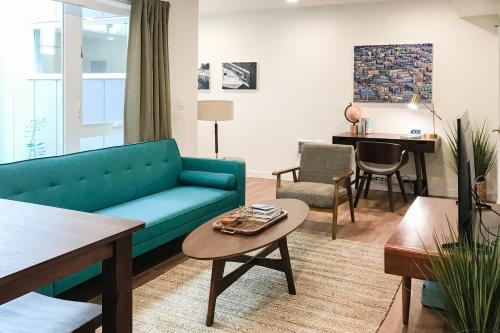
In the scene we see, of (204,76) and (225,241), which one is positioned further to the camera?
(204,76)

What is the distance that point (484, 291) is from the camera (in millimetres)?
1503

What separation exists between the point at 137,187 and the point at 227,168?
0.86 meters

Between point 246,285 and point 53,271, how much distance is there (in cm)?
189

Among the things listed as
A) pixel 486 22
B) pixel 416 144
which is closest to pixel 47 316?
pixel 416 144

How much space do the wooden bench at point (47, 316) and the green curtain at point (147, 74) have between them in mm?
2596

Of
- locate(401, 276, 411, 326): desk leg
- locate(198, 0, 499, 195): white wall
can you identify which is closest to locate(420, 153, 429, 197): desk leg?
locate(198, 0, 499, 195): white wall

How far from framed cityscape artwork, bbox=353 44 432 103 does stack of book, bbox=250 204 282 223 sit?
3435 mm

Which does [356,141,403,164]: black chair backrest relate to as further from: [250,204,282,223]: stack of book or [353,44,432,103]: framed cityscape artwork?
[250,204,282,223]: stack of book

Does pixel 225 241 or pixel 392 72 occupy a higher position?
pixel 392 72

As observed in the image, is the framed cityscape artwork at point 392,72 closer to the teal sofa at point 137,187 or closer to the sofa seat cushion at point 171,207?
the teal sofa at point 137,187

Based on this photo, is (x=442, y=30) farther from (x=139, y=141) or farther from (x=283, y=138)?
(x=139, y=141)

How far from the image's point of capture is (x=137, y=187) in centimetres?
378

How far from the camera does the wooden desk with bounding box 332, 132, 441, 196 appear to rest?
5.44m

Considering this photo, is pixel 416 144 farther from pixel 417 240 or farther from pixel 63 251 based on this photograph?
pixel 63 251
